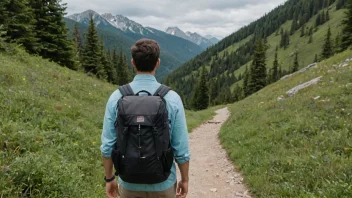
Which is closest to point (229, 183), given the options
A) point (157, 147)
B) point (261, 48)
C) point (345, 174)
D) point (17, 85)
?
point (345, 174)

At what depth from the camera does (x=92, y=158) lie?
24.1 feet

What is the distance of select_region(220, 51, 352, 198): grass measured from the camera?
18.9 ft

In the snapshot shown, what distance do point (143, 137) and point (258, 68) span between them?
53.3 metres

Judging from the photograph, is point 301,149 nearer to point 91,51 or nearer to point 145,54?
point 145,54

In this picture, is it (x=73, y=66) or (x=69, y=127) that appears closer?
(x=69, y=127)

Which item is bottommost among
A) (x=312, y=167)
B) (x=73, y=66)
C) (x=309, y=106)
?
(x=312, y=167)

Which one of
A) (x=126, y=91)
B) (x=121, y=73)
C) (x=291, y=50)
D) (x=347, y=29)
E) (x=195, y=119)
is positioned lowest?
(x=195, y=119)

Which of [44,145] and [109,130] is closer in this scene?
[109,130]

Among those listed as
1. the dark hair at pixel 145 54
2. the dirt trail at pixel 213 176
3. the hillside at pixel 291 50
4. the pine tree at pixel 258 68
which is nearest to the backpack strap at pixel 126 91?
the dark hair at pixel 145 54

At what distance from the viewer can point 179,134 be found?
3277mm

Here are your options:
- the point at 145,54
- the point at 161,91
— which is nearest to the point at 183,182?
the point at 161,91

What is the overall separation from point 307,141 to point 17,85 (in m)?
12.1

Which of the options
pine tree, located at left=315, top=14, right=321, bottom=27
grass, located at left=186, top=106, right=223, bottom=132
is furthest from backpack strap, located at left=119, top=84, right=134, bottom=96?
pine tree, located at left=315, top=14, right=321, bottom=27

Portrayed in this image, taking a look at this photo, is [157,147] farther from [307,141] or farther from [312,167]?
[307,141]
